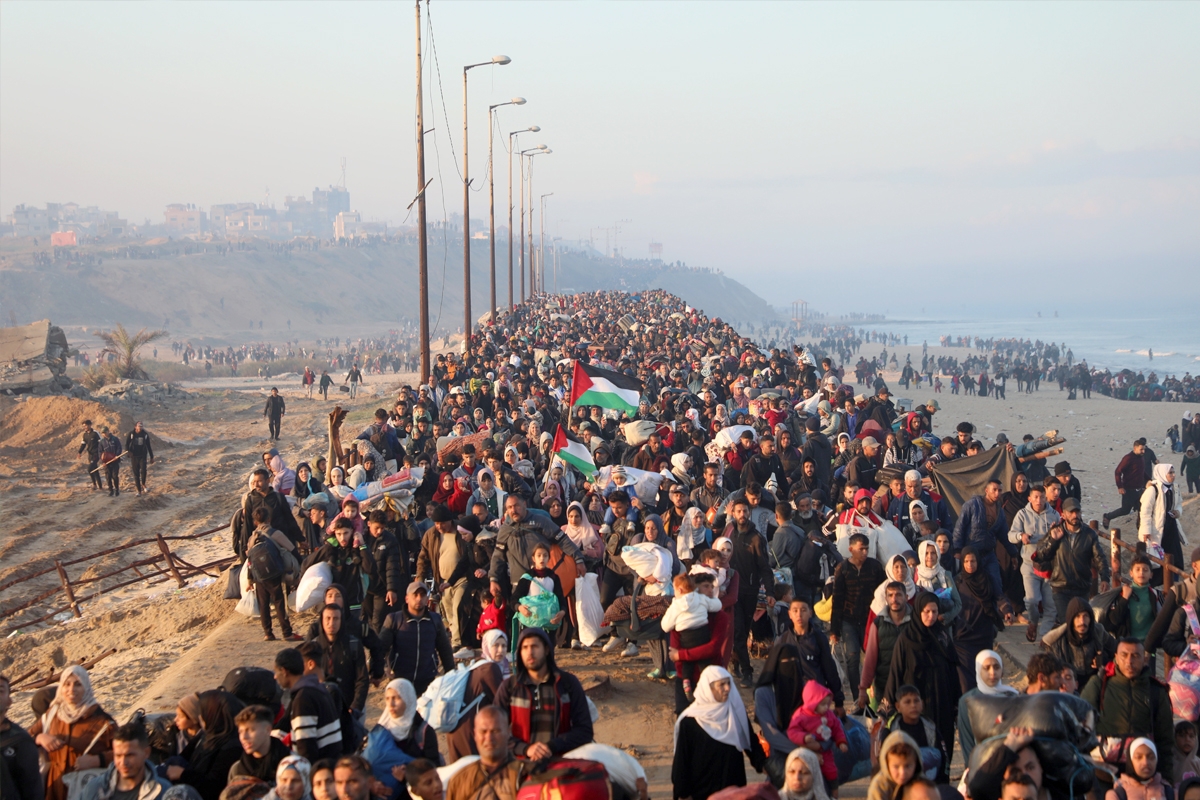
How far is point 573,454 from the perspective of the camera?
11.6m

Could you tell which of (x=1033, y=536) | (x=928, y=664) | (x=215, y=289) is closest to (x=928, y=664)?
(x=928, y=664)

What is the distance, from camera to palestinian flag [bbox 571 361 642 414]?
13.4 meters

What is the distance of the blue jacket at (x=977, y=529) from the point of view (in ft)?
27.1

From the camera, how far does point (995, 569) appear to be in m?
7.90

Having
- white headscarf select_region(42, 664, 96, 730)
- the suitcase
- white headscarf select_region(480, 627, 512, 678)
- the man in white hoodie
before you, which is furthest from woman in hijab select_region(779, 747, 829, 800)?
the man in white hoodie

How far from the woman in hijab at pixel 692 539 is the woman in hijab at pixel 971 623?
1878 mm

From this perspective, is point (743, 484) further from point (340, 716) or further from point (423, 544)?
point (340, 716)

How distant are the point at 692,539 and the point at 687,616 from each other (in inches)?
77.4

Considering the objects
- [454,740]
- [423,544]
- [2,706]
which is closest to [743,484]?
[423,544]

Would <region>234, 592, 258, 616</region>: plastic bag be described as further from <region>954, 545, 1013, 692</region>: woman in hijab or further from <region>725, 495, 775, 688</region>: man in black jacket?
<region>954, 545, 1013, 692</region>: woman in hijab

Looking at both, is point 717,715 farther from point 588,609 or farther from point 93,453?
point 93,453

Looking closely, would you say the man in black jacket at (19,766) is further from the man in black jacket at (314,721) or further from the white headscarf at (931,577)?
the white headscarf at (931,577)

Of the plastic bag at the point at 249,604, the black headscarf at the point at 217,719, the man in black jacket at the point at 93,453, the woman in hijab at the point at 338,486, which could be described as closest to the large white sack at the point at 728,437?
the woman in hijab at the point at 338,486

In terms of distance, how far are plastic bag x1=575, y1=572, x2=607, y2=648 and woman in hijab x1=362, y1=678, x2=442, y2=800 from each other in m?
2.93
